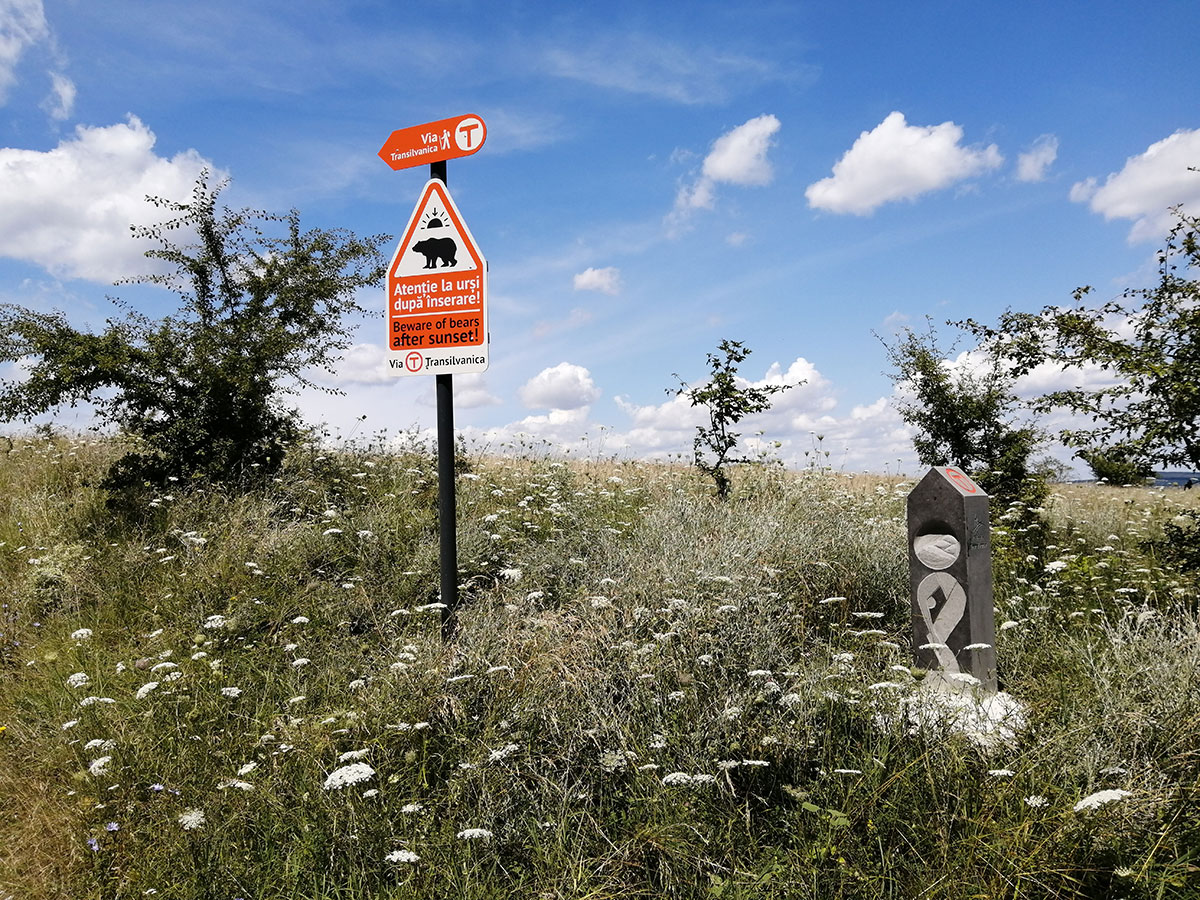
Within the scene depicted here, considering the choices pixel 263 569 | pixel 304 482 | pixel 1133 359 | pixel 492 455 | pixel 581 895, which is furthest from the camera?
pixel 492 455

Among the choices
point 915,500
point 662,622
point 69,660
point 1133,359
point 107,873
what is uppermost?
point 1133,359

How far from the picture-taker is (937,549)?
4.88 meters

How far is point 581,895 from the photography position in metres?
2.69

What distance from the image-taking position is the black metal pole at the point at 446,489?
495cm

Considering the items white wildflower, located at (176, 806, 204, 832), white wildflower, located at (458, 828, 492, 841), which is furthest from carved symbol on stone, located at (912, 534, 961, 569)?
white wildflower, located at (176, 806, 204, 832)

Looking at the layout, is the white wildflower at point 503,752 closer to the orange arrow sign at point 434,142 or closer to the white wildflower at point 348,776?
the white wildflower at point 348,776

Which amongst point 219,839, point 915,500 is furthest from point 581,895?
point 915,500

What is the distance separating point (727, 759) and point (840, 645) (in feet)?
5.74

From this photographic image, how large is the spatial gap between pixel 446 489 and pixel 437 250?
1581 millimetres

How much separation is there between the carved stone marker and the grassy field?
247 mm

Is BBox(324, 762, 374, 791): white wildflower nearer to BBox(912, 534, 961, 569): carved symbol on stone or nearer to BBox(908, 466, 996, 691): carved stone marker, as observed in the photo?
BBox(908, 466, 996, 691): carved stone marker

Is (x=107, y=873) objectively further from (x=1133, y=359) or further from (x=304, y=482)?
(x=1133, y=359)

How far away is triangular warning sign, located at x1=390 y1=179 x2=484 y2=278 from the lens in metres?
4.90

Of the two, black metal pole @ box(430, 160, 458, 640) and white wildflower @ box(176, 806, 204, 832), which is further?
black metal pole @ box(430, 160, 458, 640)
